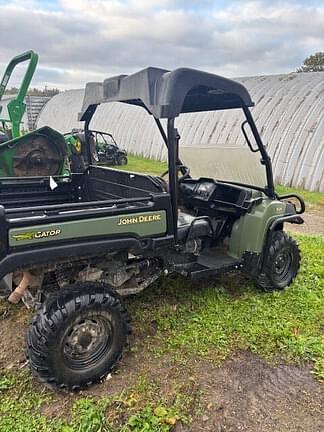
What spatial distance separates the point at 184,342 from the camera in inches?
126

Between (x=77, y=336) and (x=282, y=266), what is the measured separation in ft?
7.67

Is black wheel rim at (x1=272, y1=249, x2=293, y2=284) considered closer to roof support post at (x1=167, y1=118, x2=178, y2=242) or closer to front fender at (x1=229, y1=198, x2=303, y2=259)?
front fender at (x1=229, y1=198, x2=303, y2=259)

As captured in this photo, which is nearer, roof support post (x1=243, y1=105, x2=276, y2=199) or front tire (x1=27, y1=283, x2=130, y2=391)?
front tire (x1=27, y1=283, x2=130, y2=391)

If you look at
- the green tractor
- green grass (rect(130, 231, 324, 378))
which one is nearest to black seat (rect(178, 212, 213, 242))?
green grass (rect(130, 231, 324, 378))

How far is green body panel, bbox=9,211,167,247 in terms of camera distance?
2.46m

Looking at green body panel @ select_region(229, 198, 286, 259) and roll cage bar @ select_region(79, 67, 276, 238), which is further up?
roll cage bar @ select_region(79, 67, 276, 238)

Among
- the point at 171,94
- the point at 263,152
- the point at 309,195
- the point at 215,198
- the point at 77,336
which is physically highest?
the point at 171,94

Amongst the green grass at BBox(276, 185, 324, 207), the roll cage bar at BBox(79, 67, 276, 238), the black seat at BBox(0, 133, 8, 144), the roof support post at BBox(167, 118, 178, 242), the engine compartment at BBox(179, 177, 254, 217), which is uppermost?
the roll cage bar at BBox(79, 67, 276, 238)

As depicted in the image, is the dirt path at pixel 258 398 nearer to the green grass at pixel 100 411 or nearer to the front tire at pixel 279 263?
the green grass at pixel 100 411

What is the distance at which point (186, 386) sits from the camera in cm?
272

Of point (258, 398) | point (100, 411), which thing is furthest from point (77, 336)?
point (258, 398)

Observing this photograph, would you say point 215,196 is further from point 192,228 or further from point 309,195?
point 309,195

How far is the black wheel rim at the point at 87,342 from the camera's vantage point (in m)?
2.66

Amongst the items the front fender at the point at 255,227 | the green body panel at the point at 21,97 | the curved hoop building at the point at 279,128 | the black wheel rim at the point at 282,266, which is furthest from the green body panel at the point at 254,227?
the green body panel at the point at 21,97
